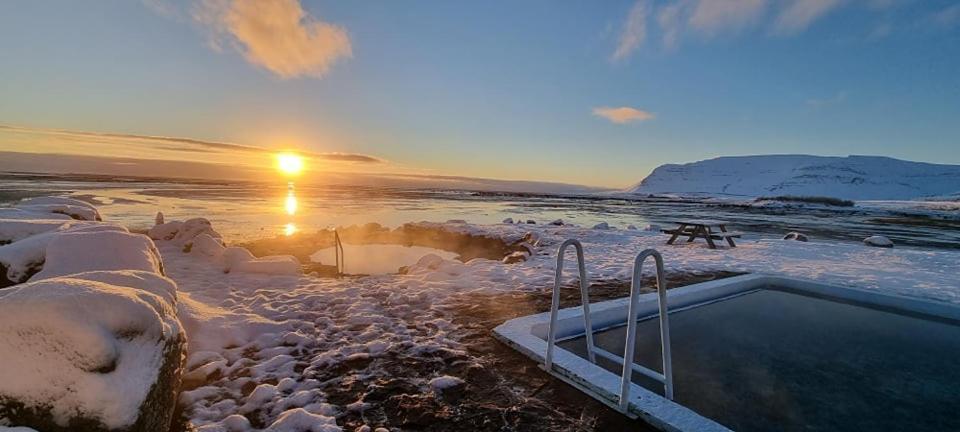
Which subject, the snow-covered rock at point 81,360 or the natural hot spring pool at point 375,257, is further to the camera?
the natural hot spring pool at point 375,257

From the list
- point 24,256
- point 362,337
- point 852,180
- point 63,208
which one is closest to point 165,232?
point 63,208

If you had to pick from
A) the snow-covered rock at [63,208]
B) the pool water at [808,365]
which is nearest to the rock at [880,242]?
the pool water at [808,365]

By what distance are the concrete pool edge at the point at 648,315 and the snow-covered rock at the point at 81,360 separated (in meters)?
Answer: 3.24

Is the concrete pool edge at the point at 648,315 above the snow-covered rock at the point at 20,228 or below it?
below

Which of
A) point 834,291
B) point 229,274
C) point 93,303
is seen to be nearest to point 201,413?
point 93,303

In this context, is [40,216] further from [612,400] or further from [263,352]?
[612,400]

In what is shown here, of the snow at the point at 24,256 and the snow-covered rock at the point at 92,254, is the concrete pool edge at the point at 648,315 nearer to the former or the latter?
the snow-covered rock at the point at 92,254

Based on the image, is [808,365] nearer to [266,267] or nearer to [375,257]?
[266,267]

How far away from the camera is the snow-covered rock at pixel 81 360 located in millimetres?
2340

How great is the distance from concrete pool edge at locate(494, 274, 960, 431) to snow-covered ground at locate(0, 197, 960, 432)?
2.37 feet

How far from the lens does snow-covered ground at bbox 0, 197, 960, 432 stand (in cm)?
336

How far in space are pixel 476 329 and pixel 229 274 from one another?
5289 millimetres

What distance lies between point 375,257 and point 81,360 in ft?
37.6

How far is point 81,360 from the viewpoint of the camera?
2467 mm
